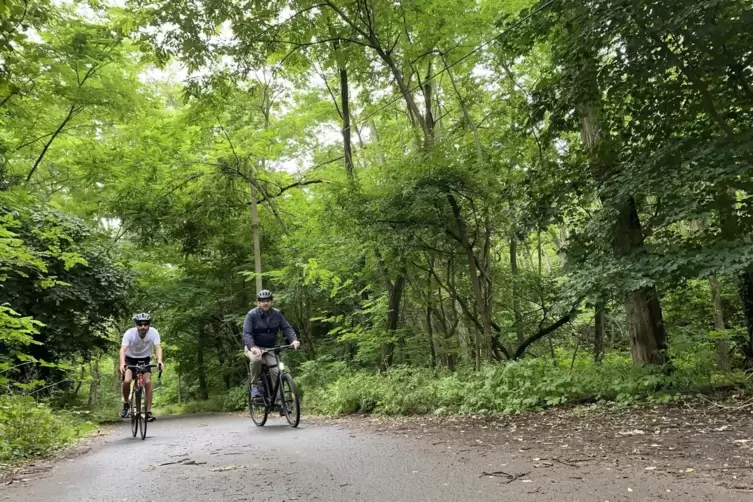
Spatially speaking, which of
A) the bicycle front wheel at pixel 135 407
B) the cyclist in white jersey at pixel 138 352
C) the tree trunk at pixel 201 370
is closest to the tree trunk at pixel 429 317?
the cyclist in white jersey at pixel 138 352

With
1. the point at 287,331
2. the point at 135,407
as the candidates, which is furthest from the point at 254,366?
the point at 135,407

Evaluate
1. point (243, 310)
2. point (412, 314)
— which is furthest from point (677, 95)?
point (243, 310)

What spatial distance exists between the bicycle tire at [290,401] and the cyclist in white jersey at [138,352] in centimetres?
186

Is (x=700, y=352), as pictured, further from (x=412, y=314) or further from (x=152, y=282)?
(x=152, y=282)

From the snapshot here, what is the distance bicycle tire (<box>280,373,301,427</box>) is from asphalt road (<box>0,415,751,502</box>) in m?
1.19

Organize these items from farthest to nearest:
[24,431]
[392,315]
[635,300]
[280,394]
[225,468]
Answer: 1. [392,315]
2. [635,300]
3. [280,394]
4. [24,431]
5. [225,468]

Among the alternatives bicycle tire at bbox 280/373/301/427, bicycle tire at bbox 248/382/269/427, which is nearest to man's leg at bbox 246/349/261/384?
bicycle tire at bbox 248/382/269/427

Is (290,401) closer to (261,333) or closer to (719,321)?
(261,333)

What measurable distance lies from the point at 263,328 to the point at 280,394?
3.31ft

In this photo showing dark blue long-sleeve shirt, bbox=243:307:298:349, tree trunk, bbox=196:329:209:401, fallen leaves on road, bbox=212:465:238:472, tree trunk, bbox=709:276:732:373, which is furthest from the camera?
tree trunk, bbox=196:329:209:401

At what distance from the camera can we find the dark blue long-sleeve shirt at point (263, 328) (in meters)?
7.55

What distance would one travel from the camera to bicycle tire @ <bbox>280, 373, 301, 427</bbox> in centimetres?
714

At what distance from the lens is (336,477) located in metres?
3.96

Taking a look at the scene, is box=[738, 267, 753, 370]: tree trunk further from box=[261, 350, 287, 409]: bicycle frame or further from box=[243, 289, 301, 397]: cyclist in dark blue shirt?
box=[261, 350, 287, 409]: bicycle frame
